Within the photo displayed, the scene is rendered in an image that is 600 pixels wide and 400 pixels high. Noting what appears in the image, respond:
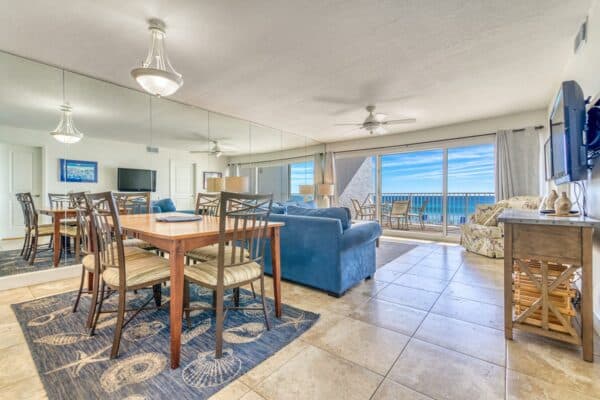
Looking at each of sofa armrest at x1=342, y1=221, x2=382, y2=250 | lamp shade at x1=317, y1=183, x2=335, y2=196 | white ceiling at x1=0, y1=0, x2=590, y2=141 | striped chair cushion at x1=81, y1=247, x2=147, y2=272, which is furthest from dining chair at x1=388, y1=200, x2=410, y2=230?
striped chair cushion at x1=81, y1=247, x2=147, y2=272

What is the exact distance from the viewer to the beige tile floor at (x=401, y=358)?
1247 mm

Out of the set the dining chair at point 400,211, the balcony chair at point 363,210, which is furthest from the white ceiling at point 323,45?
the balcony chair at point 363,210

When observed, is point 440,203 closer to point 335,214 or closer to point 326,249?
point 335,214

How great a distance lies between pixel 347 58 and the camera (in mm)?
2639

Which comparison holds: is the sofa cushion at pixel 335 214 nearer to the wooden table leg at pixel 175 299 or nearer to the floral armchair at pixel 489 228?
the wooden table leg at pixel 175 299

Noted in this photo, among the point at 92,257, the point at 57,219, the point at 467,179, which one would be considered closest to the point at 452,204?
the point at 467,179

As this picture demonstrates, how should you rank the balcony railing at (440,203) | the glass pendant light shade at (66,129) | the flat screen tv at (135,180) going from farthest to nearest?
the balcony railing at (440,203) < the flat screen tv at (135,180) < the glass pendant light shade at (66,129)

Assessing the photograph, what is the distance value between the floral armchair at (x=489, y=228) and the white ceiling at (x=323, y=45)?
1.57 metres

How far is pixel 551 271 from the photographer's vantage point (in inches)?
67.5

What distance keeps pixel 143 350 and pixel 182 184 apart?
316 centimetres

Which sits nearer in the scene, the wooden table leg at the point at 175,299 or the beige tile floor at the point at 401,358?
the beige tile floor at the point at 401,358

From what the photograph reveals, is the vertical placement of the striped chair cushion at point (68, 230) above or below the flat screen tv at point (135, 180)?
below

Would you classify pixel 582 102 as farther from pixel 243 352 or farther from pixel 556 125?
pixel 243 352

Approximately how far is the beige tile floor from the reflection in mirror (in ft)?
3.01
